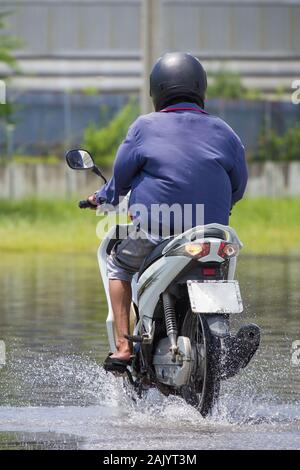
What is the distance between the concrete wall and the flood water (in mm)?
16932

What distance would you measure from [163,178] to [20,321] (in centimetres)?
528

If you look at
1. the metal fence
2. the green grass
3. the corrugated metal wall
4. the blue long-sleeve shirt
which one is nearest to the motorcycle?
the blue long-sleeve shirt

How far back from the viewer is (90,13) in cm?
4431

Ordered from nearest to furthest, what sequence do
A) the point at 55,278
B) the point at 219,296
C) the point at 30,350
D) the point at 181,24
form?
the point at 219,296 → the point at 30,350 → the point at 55,278 → the point at 181,24

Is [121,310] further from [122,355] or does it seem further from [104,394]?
[104,394]

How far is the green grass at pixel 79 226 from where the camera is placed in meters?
24.0

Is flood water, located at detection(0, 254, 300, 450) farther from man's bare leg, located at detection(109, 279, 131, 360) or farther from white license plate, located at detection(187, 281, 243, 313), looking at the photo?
white license plate, located at detection(187, 281, 243, 313)

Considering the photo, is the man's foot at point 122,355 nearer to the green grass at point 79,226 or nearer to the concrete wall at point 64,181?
the green grass at point 79,226

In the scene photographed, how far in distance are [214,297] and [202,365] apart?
0.36 metres

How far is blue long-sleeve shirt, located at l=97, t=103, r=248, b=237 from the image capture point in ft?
27.6

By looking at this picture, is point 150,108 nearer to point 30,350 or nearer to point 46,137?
point 30,350

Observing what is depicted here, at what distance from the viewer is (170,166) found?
8.41 meters

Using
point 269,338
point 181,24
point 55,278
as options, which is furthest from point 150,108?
point 181,24

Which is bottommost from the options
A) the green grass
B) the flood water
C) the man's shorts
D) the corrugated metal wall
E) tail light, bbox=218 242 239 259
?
the corrugated metal wall
